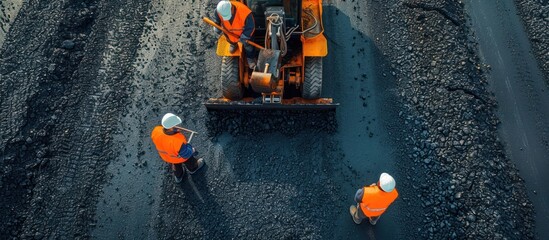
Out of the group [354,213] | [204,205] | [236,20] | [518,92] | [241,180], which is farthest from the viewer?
[518,92]

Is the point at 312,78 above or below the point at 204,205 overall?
above

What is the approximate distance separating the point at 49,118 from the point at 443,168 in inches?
275

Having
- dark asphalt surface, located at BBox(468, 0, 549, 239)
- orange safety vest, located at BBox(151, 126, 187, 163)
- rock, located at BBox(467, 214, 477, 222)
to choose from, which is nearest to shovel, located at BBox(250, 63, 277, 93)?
orange safety vest, located at BBox(151, 126, 187, 163)

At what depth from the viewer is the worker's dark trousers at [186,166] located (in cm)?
623

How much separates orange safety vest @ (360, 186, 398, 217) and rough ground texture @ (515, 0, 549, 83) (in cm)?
479

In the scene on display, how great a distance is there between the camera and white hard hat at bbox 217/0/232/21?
5.36m

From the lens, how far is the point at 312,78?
21.6 ft

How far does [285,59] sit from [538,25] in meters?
5.34

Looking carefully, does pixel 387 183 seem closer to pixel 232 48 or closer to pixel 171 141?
pixel 171 141

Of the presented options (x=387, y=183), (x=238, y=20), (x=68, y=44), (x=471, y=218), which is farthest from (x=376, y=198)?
(x=68, y=44)

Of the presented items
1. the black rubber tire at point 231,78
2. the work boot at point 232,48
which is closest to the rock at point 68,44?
the black rubber tire at point 231,78

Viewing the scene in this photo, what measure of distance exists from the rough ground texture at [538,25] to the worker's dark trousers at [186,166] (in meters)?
6.83

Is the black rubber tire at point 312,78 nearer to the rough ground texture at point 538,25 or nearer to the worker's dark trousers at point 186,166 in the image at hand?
the worker's dark trousers at point 186,166

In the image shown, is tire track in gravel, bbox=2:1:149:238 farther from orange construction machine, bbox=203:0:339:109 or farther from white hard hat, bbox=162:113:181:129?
orange construction machine, bbox=203:0:339:109
